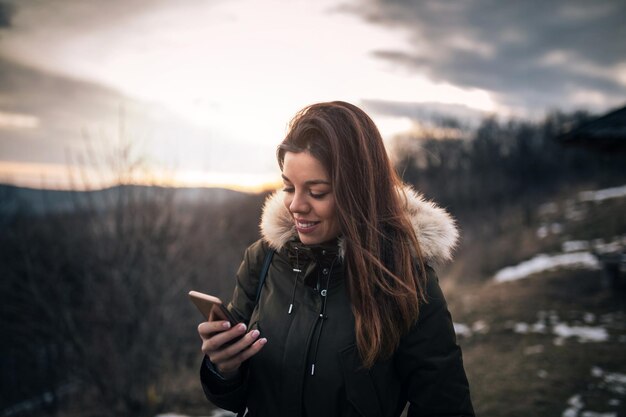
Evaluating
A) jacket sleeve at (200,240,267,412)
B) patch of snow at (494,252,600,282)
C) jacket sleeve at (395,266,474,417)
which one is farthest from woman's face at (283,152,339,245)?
patch of snow at (494,252,600,282)

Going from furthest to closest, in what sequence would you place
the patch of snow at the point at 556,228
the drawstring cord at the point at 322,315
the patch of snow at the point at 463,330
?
1. the patch of snow at the point at 556,228
2. the patch of snow at the point at 463,330
3. the drawstring cord at the point at 322,315

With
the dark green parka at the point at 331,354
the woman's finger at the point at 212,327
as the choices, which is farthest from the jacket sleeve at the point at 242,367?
the woman's finger at the point at 212,327

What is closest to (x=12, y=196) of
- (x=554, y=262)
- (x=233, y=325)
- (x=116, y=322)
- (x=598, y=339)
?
(x=116, y=322)

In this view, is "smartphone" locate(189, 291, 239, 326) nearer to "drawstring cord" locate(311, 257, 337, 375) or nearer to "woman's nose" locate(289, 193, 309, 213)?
"drawstring cord" locate(311, 257, 337, 375)

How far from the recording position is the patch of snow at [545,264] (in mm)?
10555

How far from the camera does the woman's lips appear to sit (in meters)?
1.48

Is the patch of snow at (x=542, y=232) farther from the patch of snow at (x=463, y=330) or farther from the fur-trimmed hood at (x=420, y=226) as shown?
the fur-trimmed hood at (x=420, y=226)

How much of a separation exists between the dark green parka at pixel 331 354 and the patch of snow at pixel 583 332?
19.5 feet

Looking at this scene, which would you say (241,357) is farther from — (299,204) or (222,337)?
(299,204)

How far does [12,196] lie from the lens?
38.6 ft

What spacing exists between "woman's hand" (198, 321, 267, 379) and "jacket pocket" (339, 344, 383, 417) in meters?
0.33

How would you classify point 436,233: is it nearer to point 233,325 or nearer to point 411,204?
point 411,204

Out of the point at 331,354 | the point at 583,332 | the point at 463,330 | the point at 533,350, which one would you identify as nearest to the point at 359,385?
the point at 331,354

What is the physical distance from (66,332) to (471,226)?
24.8 m
